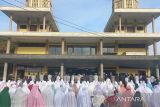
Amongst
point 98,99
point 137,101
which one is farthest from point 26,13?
point 137,101

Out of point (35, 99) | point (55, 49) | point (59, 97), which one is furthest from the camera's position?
point (55, 49)

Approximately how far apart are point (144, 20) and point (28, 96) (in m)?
31.1

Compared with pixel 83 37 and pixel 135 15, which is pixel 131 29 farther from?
pixel 83 37

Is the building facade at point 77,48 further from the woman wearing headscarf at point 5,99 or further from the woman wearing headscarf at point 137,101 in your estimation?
the woman wearing headscarf at point 137,101

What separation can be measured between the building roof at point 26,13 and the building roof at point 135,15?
323 inches

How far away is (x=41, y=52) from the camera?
36219 mm

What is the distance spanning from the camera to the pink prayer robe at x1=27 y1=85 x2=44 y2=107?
9.56 meters

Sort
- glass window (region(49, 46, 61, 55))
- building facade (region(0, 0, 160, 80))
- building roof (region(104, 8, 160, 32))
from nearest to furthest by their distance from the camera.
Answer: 1. building facade (region(0, 0, 160, 80))
2. building roof (region(104, 8, 160, 32))
3. glass window (region(49, 46, 61, 55))

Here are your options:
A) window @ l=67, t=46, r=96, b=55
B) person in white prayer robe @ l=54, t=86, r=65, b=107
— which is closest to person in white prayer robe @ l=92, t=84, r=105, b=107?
person in white prayer robe @ l=54, t=86, r=65, b=107

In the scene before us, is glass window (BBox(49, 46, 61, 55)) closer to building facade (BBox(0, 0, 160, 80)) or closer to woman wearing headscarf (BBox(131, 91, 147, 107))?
building facade (BBox(0, 0, 160, 80))

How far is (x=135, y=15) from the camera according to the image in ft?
121

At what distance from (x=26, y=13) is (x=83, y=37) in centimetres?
782

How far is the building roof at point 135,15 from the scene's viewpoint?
117 feet

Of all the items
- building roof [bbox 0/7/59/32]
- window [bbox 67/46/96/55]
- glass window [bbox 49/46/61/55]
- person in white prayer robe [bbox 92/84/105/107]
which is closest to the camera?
person in white prayer robe [bbox 92/84/105/107]
